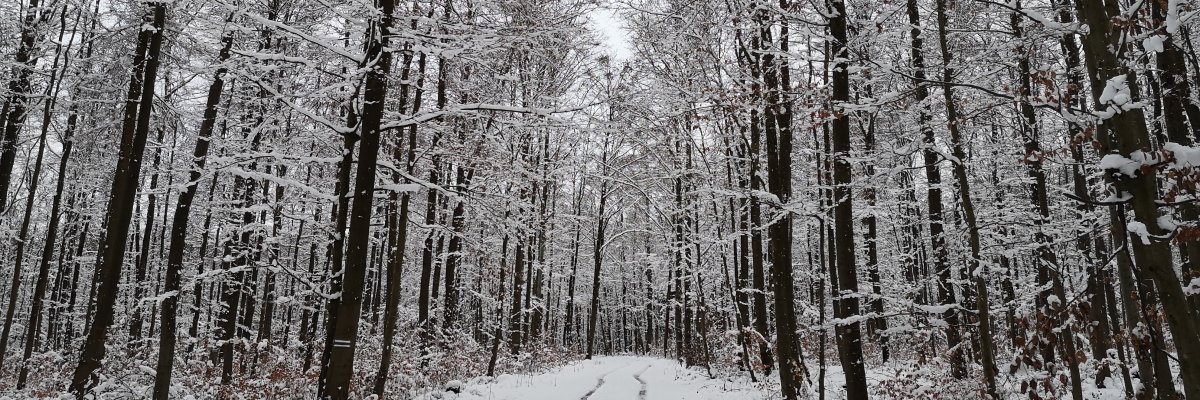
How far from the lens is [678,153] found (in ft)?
62.8

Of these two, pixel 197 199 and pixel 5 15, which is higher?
pixel 5 15

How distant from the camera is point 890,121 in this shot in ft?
61.3

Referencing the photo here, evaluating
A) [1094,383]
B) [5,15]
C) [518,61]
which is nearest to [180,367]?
[5,15]

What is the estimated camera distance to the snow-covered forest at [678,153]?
16.7ft

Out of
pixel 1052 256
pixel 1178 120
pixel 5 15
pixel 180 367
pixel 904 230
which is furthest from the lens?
pixel 904 230

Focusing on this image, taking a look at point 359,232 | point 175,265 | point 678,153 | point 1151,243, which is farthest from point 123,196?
point 678,153

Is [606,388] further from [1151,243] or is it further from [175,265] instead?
[1151,243]

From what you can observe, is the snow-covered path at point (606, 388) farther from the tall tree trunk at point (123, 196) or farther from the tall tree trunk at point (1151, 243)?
the tall tree trunk at point (1151, 243)

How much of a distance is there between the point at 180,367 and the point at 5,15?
911cm

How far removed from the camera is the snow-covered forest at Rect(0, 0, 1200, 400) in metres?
5.09

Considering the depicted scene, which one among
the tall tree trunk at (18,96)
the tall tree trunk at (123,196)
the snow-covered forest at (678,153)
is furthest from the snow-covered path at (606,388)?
the tall tree trunk at (18,96)

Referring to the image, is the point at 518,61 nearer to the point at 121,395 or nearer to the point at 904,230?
the point at 121,395

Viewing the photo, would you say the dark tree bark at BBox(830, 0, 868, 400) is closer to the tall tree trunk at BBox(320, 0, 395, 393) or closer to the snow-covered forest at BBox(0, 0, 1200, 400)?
the snow-covered forest at BBox(0, 0, 1200, 400)

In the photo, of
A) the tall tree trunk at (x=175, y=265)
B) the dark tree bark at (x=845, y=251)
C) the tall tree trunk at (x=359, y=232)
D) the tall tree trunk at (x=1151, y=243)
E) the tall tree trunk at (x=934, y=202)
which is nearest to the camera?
the tall tree trunk at (x=1151, y=243)
